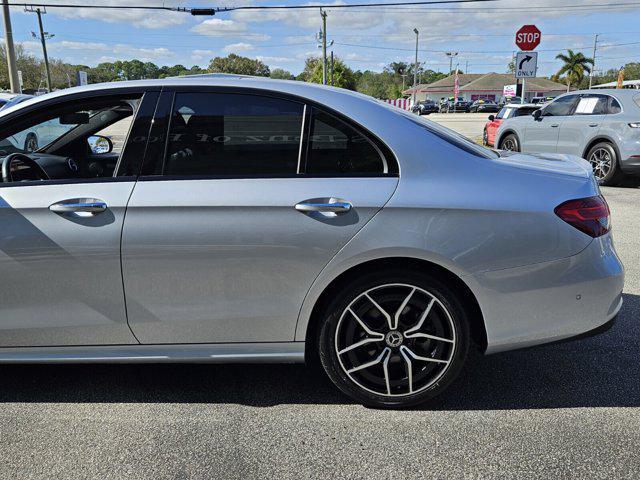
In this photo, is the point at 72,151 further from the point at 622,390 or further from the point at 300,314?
the point at 622,390

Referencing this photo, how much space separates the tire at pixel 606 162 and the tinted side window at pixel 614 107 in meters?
0.58

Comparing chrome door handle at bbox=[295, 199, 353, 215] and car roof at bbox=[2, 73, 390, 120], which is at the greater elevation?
car roof at bbox=[2, 73, 390, 120]

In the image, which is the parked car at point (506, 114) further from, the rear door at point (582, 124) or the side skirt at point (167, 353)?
the side skirt at point (167, 353)

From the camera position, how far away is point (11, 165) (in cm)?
320

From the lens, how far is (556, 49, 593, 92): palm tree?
277 feet

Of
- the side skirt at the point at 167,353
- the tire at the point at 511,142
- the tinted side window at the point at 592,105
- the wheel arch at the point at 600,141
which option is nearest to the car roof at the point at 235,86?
the side skirt at the point at 167,353

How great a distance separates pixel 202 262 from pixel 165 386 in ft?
3.21

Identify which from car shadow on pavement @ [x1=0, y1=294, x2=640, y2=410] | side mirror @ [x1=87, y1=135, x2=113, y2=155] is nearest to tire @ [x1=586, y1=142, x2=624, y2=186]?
car shadow on pavement @ [x1=0, y1=294, x2=640, y2=410]

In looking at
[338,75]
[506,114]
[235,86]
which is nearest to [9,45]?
[506,114]

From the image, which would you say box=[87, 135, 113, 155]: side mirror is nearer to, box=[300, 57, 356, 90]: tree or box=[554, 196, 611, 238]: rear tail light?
box=[554, 196, 611, 238]: rear tail light

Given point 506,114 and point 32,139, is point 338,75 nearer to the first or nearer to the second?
point 506,114

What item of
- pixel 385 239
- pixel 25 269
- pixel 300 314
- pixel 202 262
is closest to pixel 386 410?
pixel 300 314

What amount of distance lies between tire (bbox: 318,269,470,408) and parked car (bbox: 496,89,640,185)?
829 centimetres

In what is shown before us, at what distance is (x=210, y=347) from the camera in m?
2.95
